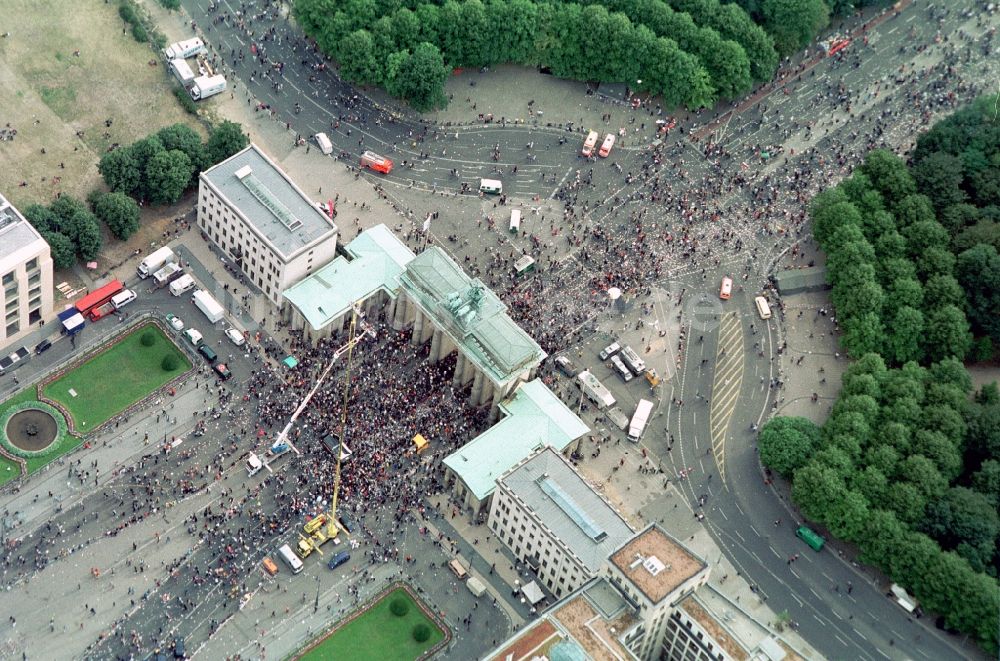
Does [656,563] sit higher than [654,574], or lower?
higher

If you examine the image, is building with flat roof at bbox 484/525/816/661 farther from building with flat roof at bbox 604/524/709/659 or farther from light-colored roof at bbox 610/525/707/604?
building with flat roof at bbox 604/524/709/659

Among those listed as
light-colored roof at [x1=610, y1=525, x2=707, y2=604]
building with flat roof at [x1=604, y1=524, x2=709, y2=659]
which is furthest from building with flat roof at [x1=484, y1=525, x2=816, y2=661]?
building with flat roof at [x1=604, y1=524, x2=709, y2=659]

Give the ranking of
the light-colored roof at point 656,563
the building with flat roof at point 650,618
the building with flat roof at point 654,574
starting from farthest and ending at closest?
1. the light-colored roof at point 656,563
2. the building with flat roof at point 654,574
3. the building with flat roof at point 650,618

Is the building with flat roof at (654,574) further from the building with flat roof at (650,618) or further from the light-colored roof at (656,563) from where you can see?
the building with flat roof at (650,618)

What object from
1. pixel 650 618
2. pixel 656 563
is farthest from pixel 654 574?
pixel 650 618

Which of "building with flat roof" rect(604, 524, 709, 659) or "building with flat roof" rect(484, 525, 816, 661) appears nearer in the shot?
"building with flat roof" rect(484, 525, 816, 661)

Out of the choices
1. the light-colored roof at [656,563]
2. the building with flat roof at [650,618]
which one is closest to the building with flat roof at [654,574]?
the light-colored roof at [656,563]

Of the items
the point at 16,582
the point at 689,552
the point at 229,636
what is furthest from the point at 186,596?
the point at 689,552

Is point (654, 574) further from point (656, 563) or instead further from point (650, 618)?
point (650, 618)
